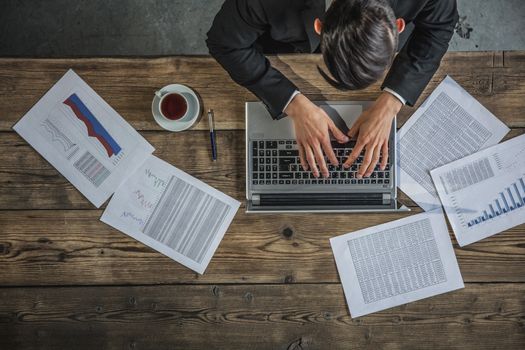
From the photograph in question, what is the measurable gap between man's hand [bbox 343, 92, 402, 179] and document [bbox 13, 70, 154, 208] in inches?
19.9

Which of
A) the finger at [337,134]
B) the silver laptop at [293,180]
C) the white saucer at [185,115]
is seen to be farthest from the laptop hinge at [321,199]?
the white saucer at [185,115]

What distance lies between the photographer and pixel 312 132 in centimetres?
108

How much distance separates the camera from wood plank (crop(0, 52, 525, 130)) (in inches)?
45.3

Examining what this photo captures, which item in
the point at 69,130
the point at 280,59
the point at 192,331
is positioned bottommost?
the point at 192,331

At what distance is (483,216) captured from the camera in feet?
3.81

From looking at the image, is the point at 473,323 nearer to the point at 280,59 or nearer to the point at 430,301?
the point at 430,301

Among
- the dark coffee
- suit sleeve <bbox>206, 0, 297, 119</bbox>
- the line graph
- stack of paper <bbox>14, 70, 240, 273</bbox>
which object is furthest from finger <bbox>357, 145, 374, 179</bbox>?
the line graph

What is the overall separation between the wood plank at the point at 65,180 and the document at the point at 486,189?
8 cm

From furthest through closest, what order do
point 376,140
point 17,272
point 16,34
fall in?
1. point 16,34
2. point 17,272
3. point 376,140

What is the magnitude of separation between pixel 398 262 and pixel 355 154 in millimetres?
304

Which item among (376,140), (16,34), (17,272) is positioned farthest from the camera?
(16,34)

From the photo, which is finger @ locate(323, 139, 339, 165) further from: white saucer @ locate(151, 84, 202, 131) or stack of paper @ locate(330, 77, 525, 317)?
white saucer @ locate(151, 84, 202, 131)

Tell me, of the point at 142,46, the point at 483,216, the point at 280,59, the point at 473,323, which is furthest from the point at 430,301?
the point at 142,46

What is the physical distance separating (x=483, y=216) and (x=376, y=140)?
1.14 ft
